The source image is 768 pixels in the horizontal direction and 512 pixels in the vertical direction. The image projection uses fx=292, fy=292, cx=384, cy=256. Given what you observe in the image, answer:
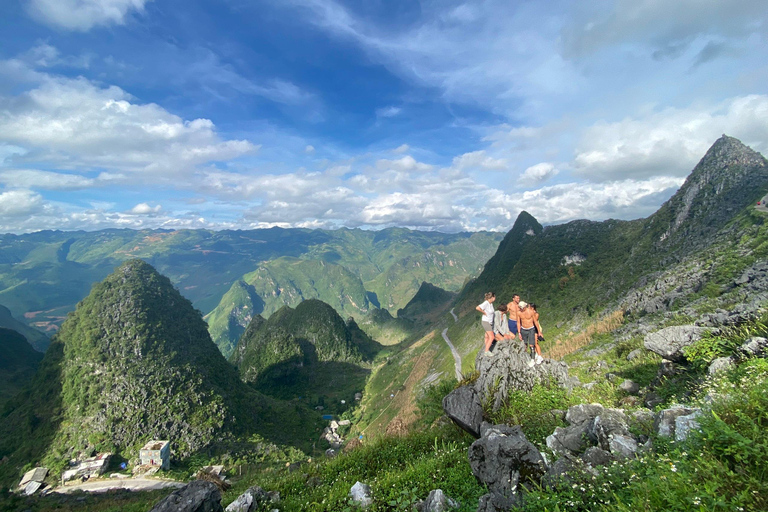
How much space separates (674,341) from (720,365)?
2.90 metres

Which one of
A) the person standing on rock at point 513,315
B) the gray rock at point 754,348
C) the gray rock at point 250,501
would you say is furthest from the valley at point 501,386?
the person standing on rock at point 513,315

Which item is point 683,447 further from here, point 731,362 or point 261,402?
point 261,402

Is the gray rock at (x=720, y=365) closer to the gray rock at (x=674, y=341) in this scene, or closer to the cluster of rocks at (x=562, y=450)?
the gray rock at (x=674, y=341)

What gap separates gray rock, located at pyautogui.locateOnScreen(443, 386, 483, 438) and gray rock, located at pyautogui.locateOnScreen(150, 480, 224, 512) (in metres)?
8.27

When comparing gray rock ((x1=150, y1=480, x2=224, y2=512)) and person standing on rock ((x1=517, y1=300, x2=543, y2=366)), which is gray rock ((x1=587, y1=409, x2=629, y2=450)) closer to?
person standing on rock ((x1=517, y1=300, x2=543, y2=366))

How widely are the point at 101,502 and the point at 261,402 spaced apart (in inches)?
1576

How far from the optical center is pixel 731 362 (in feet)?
26.9

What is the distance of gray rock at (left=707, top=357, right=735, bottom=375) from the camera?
26.5 ft

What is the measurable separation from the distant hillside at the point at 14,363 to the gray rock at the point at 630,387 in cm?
13206

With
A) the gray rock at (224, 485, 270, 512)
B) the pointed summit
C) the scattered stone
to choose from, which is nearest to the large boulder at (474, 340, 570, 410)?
the scattered stone

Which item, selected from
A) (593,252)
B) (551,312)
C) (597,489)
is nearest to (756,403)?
(597,489)

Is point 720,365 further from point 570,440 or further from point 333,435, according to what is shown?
point 333,435

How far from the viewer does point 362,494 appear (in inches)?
342

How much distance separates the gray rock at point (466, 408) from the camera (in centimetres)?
1100
